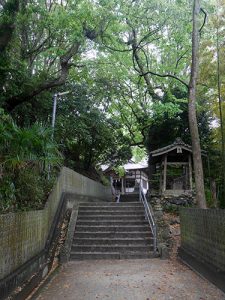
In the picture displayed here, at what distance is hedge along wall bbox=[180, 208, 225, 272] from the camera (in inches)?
208

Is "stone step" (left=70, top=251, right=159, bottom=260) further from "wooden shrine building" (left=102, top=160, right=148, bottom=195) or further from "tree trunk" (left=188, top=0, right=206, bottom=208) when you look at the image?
"wooden shrine building" (left=102, top=160, right=148, bottom=195)

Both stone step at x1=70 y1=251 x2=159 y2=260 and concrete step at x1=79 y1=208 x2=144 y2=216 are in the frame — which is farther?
A: concrete step at x1=79 y1=208 x2=144 y2=216

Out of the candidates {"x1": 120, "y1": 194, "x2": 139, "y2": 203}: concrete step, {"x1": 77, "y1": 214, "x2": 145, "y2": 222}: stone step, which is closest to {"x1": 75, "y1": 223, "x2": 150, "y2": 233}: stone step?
{"x1": 77, "y1": 214, "x2": 145, "y2": 222}: stone step

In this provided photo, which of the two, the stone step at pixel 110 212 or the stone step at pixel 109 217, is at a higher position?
the stone step at pixel 110 212

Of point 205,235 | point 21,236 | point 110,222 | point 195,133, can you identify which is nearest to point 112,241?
point 110,222

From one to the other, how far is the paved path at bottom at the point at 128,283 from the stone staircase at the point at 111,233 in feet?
2.32

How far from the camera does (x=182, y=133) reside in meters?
17.1

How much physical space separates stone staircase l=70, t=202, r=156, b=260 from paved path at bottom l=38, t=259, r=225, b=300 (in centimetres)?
71

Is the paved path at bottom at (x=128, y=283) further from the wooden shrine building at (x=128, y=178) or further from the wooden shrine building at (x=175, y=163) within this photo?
the wooden shrine building at (x=128, y=178)

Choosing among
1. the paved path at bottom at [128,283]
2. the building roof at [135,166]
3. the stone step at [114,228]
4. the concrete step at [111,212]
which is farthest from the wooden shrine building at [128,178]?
the paved path at bottom at [128,283]

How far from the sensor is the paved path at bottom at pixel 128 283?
509cm

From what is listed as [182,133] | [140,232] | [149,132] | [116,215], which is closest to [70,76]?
[149,132]

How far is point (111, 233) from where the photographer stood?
9516 mm

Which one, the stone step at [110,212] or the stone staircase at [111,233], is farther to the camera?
the stone step at [110,212]
